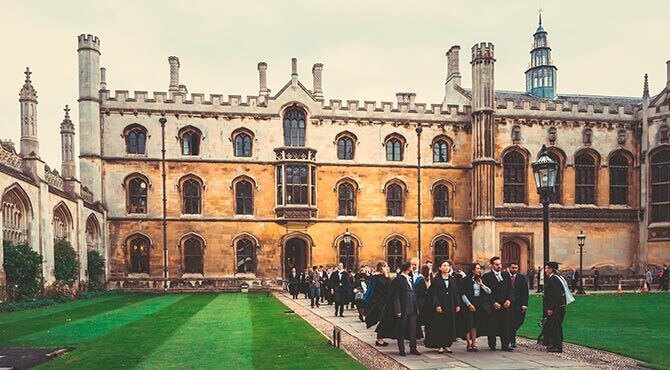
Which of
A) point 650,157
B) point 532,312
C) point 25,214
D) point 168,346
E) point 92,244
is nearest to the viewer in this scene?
point 168,346

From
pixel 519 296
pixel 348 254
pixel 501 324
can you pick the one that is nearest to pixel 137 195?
pixel 348 254

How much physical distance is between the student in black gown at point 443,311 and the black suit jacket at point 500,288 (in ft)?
2.29

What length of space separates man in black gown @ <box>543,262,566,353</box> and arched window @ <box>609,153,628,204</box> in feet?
88.2

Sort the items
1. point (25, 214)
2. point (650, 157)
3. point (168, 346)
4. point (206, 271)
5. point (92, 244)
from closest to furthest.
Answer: point (168, 346)
point (25, 214)
point (92, 244)
point (206, 271)
point (650, 157)

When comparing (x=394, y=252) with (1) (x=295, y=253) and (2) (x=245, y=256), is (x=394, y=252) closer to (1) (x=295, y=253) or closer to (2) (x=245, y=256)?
(1) (x=295, y=253)

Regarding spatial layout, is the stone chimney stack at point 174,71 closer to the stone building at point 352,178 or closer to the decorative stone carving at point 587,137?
the stone building at point 352,178

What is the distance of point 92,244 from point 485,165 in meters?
21.7

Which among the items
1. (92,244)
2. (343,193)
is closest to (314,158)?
(343,193)

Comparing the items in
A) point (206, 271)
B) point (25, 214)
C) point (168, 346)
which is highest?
point (25, 214)

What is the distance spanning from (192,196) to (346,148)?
9160mm

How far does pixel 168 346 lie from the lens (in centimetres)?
1070

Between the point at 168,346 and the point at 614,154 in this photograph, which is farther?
the point at 614,154

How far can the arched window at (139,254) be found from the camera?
3061 centimetres

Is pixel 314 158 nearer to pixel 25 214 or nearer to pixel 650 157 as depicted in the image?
pixel 25 214
